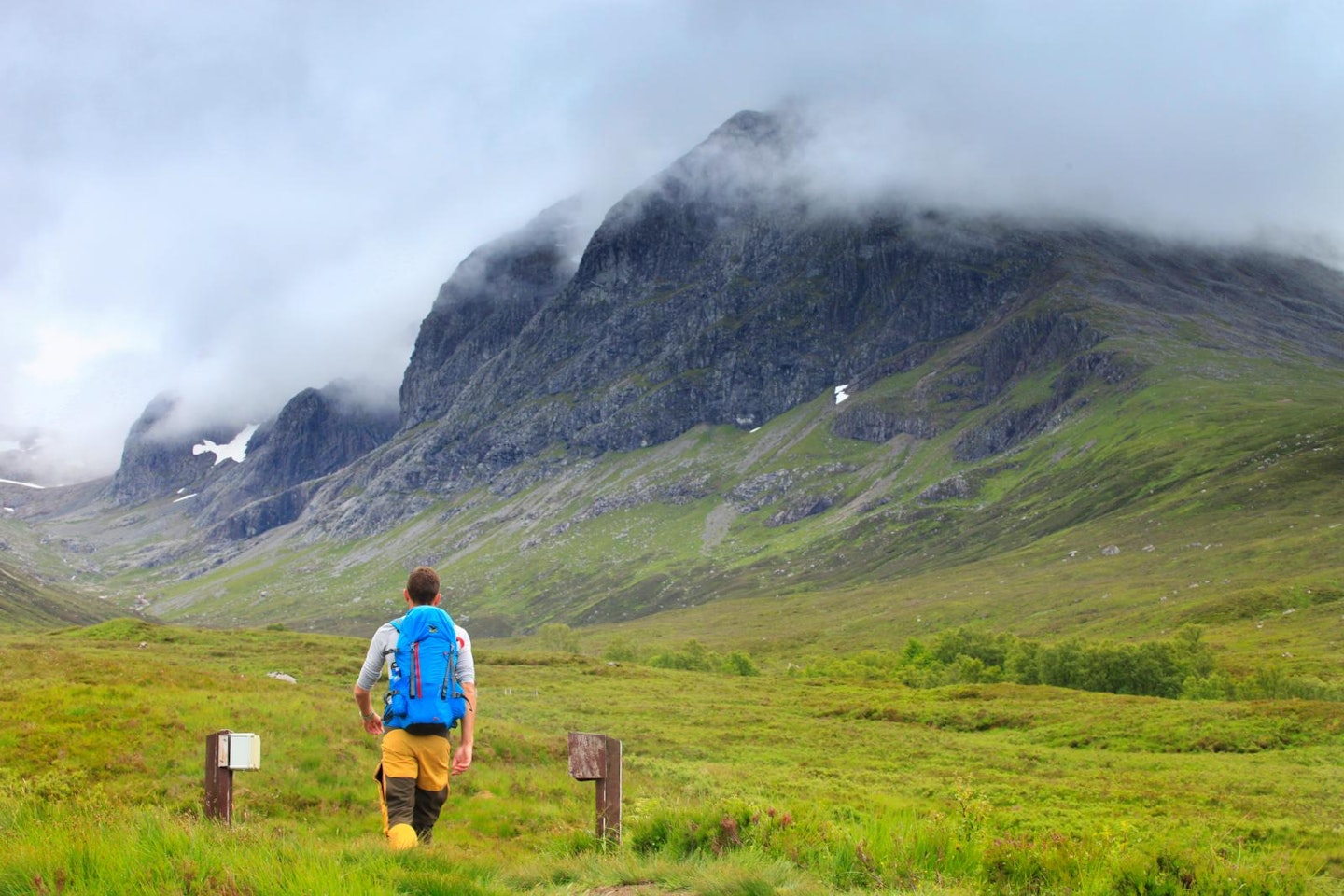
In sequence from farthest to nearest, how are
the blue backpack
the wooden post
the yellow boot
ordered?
1. the wooden post
2. the blue backpack
3. the yellow boot

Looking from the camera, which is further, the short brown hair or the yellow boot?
the short brown hair

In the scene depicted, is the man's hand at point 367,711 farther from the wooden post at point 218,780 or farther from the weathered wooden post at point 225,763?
the wooden post at point 218,780

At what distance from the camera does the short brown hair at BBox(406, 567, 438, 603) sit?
10727 millimetres

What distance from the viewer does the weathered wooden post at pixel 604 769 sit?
36.6 feet

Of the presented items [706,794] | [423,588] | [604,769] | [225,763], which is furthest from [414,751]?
[706,794]

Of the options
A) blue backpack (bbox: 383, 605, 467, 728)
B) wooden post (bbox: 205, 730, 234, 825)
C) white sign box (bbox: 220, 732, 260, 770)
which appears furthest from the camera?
wooden post (bbox: 205, 730, 234, 825)

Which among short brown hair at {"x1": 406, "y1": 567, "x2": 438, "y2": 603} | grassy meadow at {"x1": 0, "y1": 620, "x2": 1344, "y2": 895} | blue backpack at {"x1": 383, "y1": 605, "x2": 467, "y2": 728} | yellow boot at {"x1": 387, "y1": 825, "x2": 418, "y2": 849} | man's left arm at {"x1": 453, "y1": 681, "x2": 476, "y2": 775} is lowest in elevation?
grassy meadow at {"x1": 0, "y1": 620, "x2": 1344, "y2": 895}

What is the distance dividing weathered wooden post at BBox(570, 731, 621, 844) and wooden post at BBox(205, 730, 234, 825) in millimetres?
A: 4270

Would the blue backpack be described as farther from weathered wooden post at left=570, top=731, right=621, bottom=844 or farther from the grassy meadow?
weathered wooden post at left=570, top=731, right=621, bottom=844

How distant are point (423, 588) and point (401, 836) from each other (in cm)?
273

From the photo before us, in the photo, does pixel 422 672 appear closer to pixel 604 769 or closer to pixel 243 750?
pixel 604 769

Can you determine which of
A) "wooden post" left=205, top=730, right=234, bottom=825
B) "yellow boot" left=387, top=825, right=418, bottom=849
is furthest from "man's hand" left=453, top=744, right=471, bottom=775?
"wooden post" left=205, top=730, right=234, bottom=825

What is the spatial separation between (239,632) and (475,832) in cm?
8538

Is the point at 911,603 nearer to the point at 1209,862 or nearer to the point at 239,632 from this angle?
the point at 239,632
